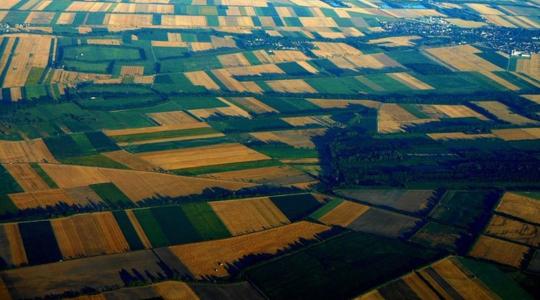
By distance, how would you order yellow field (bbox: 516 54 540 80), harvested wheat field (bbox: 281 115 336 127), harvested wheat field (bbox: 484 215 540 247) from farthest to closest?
yellow field (bbox: 516 54 540 80)
harvested wheat field (bbox: 281 115 336 127)
harvested wheat field (bbox: 484 215 540 247)

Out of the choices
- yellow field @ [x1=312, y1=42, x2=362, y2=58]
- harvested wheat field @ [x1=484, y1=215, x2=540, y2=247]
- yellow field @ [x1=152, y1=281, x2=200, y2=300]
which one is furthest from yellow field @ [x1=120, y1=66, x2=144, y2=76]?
harvested wheat field @ [x1=484, y1=215, x2=540, y2=247]

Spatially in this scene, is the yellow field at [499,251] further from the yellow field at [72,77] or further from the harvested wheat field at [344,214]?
the yellow field at [72,77]

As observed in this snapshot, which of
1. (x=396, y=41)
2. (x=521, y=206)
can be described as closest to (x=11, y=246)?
(x=521, y=206)

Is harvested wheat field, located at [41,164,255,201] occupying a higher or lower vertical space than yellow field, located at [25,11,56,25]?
lower

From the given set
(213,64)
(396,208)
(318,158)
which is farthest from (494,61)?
→ (396,208)

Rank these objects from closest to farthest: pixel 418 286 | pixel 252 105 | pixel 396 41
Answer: pixel 418 286, pixel 252 105, pixel 396 41

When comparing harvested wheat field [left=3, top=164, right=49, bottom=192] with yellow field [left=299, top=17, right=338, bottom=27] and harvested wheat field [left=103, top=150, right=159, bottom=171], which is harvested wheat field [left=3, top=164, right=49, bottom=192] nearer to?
harvested wheat field [left=103, top=150, right=159, bottom=171]

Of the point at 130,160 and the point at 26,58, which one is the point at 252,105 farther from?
the point at 26,58
